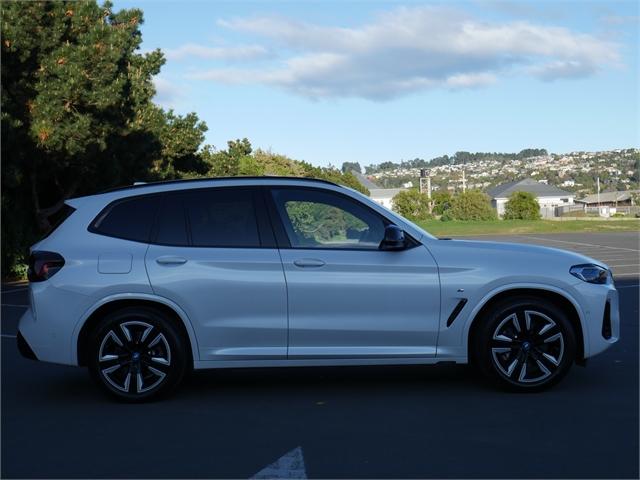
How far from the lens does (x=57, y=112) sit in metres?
18.3

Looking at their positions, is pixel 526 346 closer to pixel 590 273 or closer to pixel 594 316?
pixel 594 316

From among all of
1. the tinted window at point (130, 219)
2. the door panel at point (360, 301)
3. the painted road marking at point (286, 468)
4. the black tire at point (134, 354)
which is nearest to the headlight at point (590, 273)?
the door panel at point (360, 301)

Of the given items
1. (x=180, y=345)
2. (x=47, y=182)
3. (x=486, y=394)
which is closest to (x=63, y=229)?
(x=180, y=345)

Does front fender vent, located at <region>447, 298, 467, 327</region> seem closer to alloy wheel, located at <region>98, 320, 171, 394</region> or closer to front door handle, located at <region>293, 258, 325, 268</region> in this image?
front door handle, located at <region>293, 258, 325, 268</region>

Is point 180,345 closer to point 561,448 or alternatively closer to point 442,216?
point 561,448

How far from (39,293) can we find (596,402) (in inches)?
169

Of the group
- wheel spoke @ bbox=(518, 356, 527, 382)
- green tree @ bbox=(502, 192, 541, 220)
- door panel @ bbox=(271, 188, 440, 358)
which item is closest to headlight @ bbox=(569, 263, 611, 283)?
wheel spoke @ bbox=(518, 356, 527, 382)

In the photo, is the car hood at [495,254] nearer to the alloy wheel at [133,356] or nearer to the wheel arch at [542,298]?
the wheel arch at [542,298]

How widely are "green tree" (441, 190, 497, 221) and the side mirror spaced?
6457 cm

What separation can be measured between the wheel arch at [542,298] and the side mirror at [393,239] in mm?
768

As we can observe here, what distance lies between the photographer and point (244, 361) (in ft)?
21.7

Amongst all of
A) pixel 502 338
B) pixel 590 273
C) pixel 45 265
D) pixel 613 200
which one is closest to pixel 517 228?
pixel 590 273

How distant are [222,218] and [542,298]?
261 cm

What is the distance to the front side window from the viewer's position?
22.0ft
